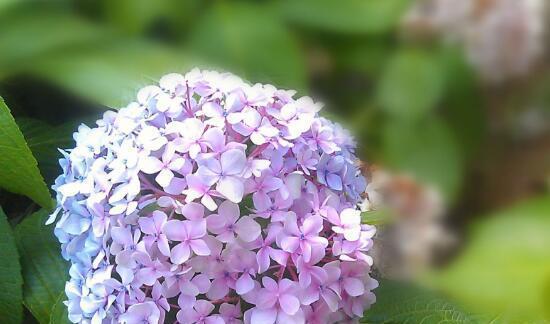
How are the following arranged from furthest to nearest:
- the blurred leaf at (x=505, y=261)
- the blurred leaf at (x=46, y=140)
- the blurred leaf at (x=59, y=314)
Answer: the blurred leaf at (x=46, y=140) < the blurred leaf at (x=59, y=314) < the blurred leaf at (x=505, y=261)

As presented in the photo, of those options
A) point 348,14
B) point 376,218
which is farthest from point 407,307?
point 348,14

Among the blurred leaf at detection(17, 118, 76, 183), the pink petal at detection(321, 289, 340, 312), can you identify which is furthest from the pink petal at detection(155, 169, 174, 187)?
the blurred leaf at detection(17, 118, 76, 183)

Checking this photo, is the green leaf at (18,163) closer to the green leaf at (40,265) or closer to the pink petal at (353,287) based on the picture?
the green leaf at (40,265)

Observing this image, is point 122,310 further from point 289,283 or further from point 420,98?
point 420,98

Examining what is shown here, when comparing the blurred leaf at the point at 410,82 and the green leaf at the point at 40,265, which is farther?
the green leaf at the point at 40,265

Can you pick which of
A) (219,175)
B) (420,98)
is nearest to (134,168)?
(219,175)

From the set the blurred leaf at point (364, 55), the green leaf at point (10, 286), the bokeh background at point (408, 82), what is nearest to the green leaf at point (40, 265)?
the green leaf at point (10, 286)
